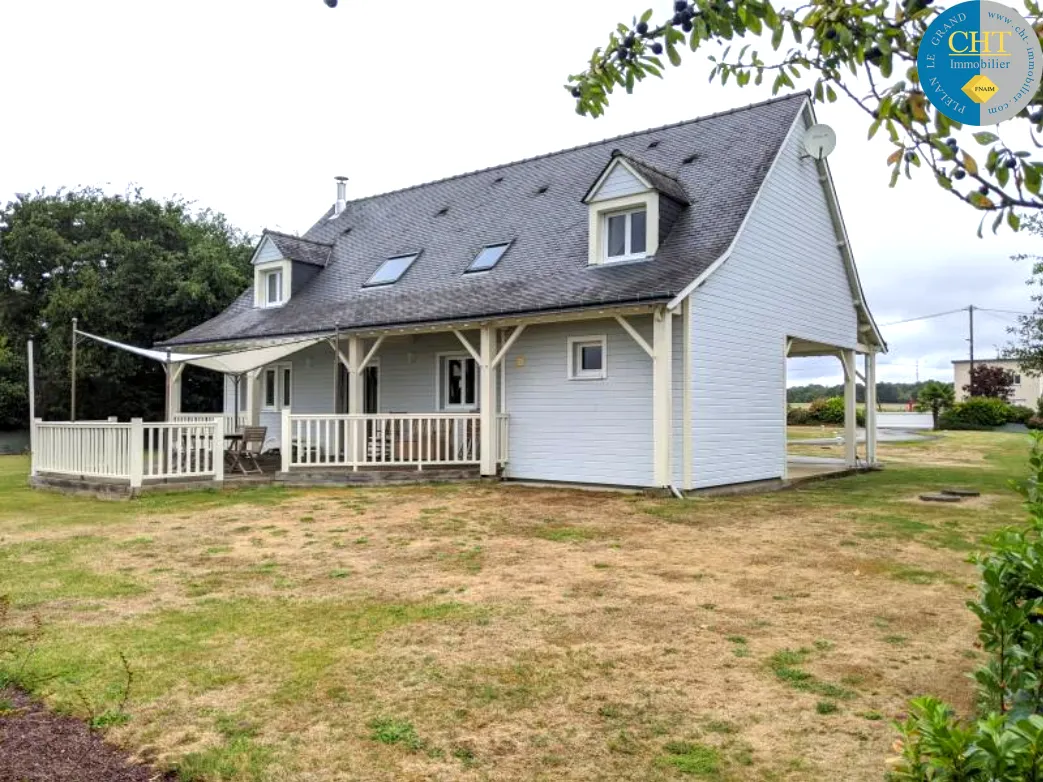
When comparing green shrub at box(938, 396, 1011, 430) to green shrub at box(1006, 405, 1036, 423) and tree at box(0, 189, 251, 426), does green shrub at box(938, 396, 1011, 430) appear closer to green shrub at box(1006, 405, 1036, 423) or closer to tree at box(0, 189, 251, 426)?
green shrub at box(1006, 405, 1036, 423)

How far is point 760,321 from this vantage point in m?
14.2

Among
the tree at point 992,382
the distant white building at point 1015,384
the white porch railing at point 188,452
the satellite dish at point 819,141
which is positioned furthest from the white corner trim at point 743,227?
the distant white building at point 1015,384

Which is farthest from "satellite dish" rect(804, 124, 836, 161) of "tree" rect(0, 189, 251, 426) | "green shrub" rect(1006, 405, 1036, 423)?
"green shrub" rect(1006, 405, 1036, 423)

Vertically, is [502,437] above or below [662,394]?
below

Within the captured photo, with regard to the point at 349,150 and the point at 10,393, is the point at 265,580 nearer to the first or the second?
the point at 349,150

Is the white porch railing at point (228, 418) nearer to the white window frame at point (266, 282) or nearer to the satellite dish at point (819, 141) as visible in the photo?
the white window frame at point (266, 282)

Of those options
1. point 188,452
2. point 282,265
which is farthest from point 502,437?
point 282,265

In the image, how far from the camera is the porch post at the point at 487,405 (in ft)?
45.7

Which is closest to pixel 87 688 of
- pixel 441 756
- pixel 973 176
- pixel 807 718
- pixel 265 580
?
pixel 441 756

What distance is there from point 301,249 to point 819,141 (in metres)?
13.2

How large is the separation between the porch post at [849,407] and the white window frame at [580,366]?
22.1 feet

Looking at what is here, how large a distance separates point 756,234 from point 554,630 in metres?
10.8

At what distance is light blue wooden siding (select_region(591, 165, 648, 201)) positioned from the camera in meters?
13.3

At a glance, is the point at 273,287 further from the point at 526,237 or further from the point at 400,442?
the point at 400,442
